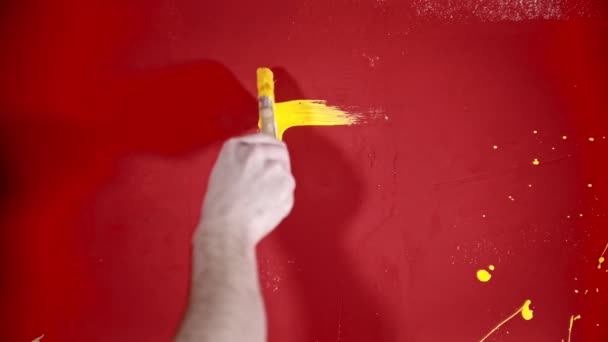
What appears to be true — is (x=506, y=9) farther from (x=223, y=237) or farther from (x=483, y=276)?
(x=223, y=237)

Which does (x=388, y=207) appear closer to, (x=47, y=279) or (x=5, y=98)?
(x=47, y=279)

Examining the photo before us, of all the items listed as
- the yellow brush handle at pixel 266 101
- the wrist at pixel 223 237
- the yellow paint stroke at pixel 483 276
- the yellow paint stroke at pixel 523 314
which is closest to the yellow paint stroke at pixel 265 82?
the yellow brush handle at pixel 266 101

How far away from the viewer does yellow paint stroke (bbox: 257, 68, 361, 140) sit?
0.86 meters

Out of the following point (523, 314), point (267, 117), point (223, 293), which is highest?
point (267, 117)

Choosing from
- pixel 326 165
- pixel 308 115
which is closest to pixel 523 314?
pixel 326 165

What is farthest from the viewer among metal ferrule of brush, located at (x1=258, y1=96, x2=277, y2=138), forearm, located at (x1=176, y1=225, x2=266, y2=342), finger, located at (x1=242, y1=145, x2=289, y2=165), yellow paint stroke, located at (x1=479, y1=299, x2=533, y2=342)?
A: yellow paint stroke, located at (x1=479, y1=299, x2=533, y2=342)

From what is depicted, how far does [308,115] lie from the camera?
Result: 0.87 metres

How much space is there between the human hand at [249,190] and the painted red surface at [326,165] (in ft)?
0.86

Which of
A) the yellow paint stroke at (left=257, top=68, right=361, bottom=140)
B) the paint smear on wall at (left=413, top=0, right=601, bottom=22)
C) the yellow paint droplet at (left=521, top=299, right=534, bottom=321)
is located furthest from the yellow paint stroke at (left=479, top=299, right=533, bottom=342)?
the paint smear on wall at (left=413, top=0, right=601, bottom=22)

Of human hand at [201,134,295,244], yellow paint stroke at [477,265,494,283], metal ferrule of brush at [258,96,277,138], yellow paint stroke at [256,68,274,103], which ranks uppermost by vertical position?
yellow paint stroke at [256,68,274,103]

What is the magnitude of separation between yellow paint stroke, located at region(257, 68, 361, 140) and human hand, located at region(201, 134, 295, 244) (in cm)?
26

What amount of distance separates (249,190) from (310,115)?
0.35 metres

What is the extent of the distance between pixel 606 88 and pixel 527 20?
234mm

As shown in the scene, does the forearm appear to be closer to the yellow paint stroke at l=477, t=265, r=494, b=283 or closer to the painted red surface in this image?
the painted red surface
